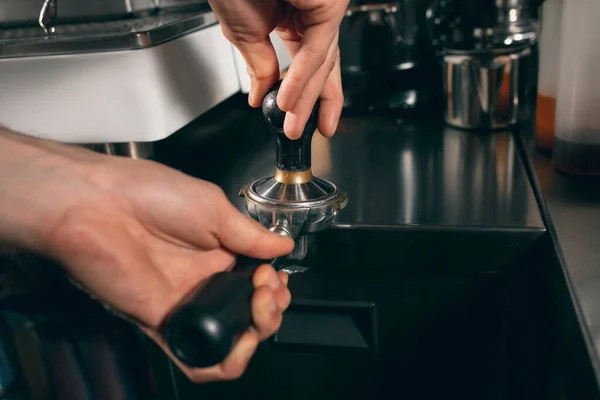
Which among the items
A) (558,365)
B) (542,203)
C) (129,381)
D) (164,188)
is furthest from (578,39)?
(129,381)

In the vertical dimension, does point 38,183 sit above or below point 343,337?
above

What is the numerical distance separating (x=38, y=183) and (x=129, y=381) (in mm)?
245

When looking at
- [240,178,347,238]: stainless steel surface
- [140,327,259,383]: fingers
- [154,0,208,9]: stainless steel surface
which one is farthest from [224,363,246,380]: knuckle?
[154,0,208,9]: stainless steel surface

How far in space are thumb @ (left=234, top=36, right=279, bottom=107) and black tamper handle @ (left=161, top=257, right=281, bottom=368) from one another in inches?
10.0

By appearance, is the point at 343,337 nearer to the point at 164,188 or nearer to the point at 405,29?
the point at 164,188

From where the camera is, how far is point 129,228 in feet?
1.33

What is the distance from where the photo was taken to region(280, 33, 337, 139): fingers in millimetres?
480

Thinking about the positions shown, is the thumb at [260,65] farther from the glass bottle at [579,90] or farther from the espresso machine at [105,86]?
the glass bottle at [579,90]

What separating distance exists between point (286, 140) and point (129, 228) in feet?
0.52

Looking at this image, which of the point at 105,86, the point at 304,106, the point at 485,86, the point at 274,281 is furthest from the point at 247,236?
the point at 485,86

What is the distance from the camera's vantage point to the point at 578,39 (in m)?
0.54

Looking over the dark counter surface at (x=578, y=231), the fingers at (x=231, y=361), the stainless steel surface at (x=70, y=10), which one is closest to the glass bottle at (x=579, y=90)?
the dark counter surface at (x=578, y=231)

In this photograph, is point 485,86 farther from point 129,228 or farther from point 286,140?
point 129,228

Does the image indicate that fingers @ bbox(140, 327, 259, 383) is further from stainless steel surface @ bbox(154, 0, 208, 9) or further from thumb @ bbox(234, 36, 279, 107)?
stainless steel surface @ bbox(154, 0, 208, 9)
